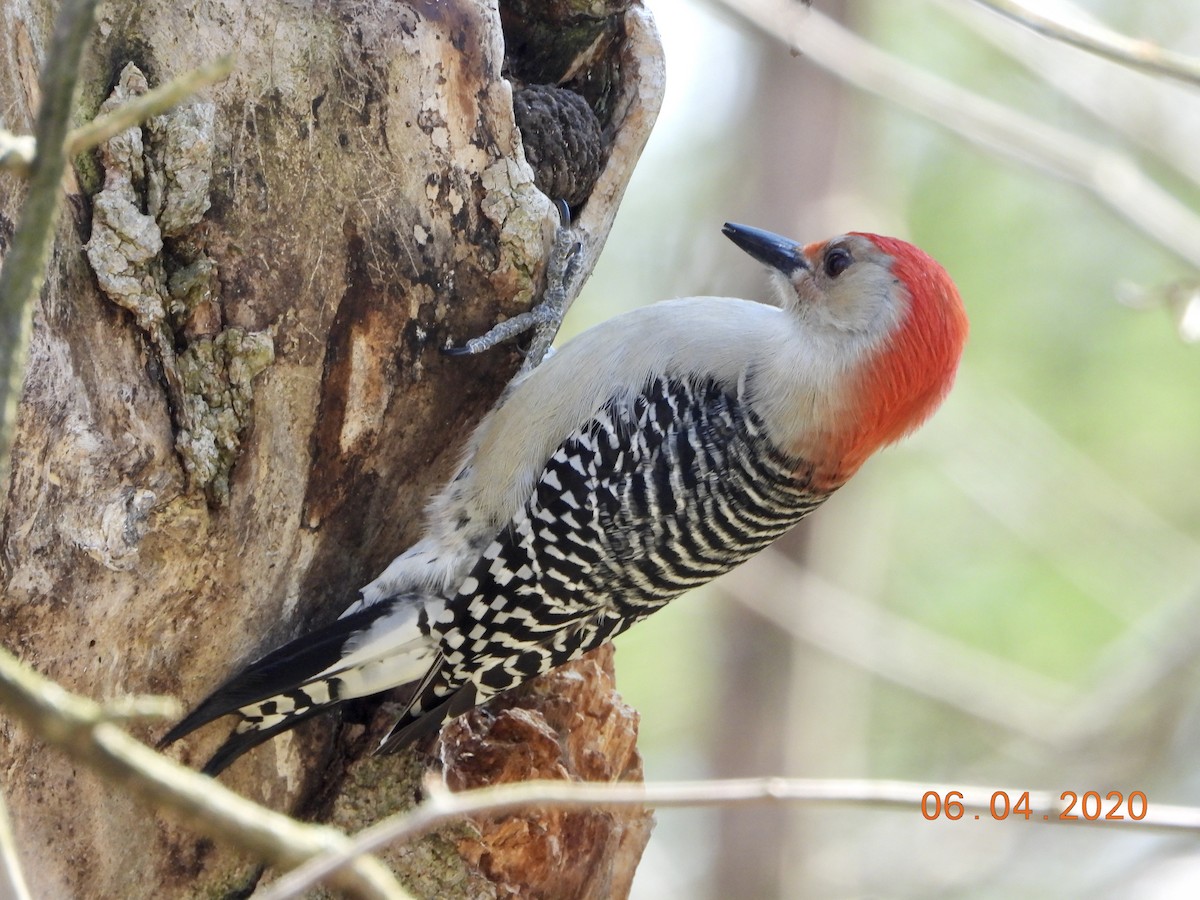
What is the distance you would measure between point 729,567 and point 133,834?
1.86 m

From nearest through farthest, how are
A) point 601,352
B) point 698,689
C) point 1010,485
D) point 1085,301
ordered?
point 601,352 < point 1010,485 < point 1085,301 < point 698,689

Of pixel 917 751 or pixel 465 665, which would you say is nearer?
pixel 465 665

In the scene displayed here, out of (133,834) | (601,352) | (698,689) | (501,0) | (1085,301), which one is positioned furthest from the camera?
(698,689)

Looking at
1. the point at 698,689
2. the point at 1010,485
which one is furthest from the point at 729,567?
the point at 698,689

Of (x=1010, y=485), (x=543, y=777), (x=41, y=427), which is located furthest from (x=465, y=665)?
(x=1010, y=485)

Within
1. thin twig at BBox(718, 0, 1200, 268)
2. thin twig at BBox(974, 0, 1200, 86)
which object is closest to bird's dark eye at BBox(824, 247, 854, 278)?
thin twig at BBox(974, 0, 1200, 86)

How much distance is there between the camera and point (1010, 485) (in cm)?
777

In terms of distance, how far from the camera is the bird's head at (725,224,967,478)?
3.64 meters

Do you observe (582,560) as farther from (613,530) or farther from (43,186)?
(43,186)

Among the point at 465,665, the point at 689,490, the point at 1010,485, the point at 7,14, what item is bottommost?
the point at 1010,485

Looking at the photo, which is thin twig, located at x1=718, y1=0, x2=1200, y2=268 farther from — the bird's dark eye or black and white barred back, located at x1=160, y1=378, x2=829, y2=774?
black and white barred back, located at x1=160, y1=378, x2=829, y2=774

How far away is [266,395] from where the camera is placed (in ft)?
10.3

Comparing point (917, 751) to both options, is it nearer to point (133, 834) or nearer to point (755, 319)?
point (755, 319)

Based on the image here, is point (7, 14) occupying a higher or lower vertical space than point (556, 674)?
higher
